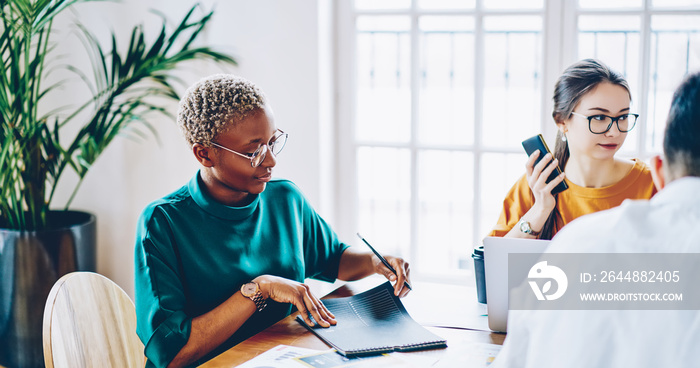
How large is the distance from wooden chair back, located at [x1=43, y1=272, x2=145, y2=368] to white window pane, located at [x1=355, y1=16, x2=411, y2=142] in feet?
4.97

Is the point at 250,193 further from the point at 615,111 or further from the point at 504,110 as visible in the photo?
the point at 504,110

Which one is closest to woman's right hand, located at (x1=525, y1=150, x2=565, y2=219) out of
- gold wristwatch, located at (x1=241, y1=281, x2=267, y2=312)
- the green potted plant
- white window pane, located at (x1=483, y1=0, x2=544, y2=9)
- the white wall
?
gold wristwatch, located at (x1=241, y1=281, x2=267, y2=312)

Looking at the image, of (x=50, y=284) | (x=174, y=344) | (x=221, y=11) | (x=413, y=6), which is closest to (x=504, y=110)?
(x=413, y=6)

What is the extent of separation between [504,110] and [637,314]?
196cm

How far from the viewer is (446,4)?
2.77 m

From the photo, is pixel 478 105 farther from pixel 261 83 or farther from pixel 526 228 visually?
pixel 526 228

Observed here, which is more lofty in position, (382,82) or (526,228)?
(382,82)

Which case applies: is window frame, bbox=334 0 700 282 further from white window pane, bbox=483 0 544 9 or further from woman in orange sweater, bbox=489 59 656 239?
woman in orange sweater, bbox=489 59 656 239

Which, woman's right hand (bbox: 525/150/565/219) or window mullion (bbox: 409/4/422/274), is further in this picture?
window mullion (bbox: 409/4/422/274)

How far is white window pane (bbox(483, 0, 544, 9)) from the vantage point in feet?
8.72

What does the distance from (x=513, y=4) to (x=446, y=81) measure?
1.32 feet

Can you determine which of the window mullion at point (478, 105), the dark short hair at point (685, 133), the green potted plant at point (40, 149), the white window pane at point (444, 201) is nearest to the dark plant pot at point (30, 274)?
the green potted plant at point (40, 149)

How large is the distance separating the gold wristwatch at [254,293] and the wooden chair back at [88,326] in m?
0.36

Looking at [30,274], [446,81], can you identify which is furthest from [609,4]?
[30,274]
